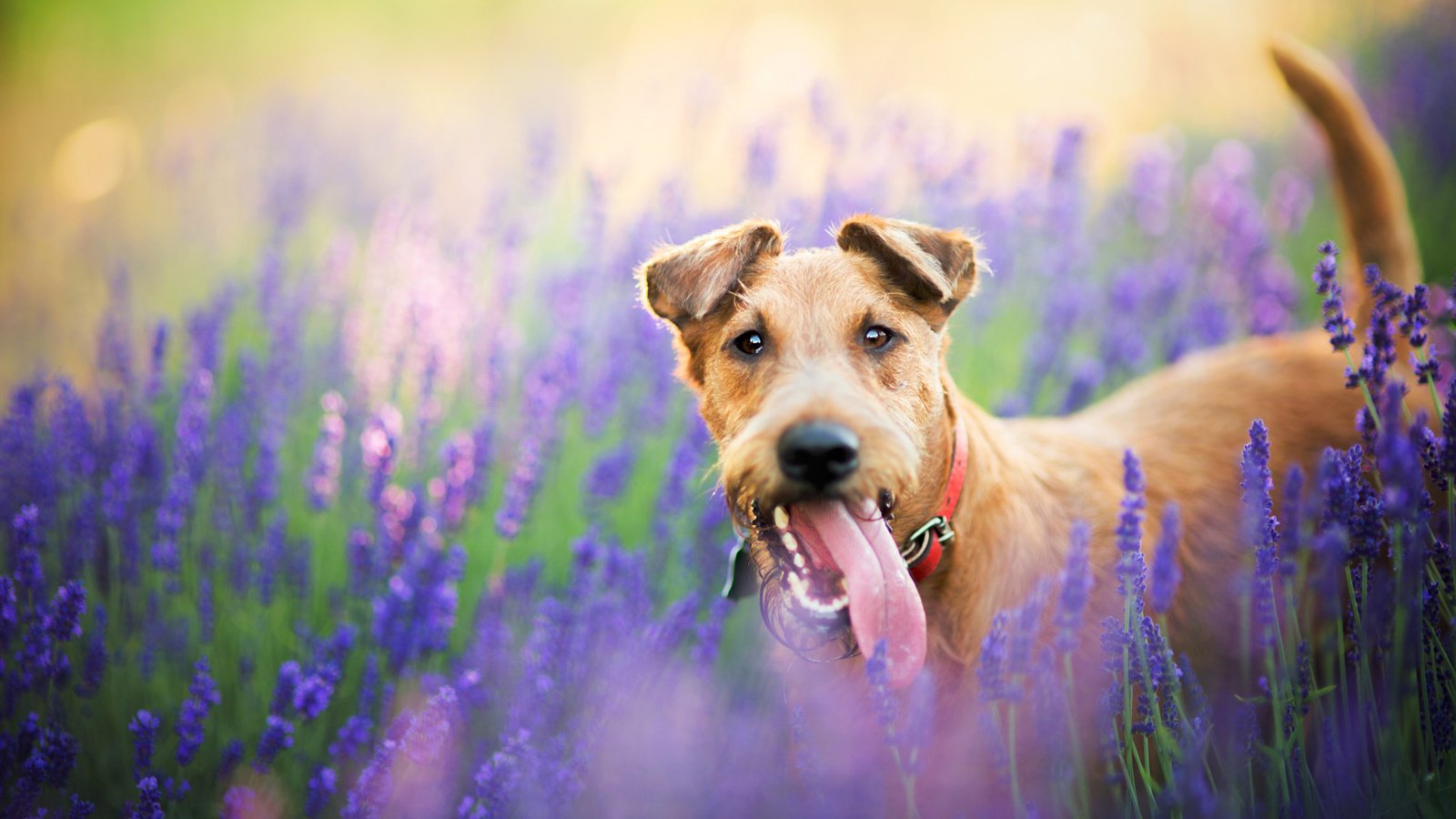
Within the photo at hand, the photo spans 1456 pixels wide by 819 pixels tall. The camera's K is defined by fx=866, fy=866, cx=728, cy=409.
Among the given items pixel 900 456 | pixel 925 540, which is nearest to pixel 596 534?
pixel 925 540

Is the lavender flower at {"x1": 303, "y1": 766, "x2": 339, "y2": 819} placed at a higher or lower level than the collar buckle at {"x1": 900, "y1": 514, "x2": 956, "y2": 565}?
lower

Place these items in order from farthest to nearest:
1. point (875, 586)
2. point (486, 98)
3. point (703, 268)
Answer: point (486, 98)
point (703, 268)
point (875, 586)

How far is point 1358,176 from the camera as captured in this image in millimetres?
3197

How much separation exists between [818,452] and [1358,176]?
2.69 m

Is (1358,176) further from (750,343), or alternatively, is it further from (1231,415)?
(750,343)

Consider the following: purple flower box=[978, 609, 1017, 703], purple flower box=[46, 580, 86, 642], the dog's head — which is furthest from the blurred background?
purple flower box=[978, 609, 1017, 703]

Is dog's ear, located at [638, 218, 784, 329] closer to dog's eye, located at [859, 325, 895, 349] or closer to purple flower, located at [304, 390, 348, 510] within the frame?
dog's eye, located at [859, 325, 895, 349]

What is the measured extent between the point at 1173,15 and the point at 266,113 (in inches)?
293

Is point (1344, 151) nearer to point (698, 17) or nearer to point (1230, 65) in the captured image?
point (1230, 65)

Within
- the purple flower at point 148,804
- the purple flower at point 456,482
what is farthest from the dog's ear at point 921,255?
the purple flower at point 148,804

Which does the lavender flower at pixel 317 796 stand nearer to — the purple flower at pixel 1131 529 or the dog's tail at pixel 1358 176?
the purple flower at pixel 1131 529

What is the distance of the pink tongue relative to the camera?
197cm

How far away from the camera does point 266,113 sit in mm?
6246

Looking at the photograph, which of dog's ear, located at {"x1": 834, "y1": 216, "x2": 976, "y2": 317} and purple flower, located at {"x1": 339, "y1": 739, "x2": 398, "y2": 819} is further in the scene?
dog's ear, located at {"x1": 834, "y1": 216, "x2": 976, "y2": 317}
